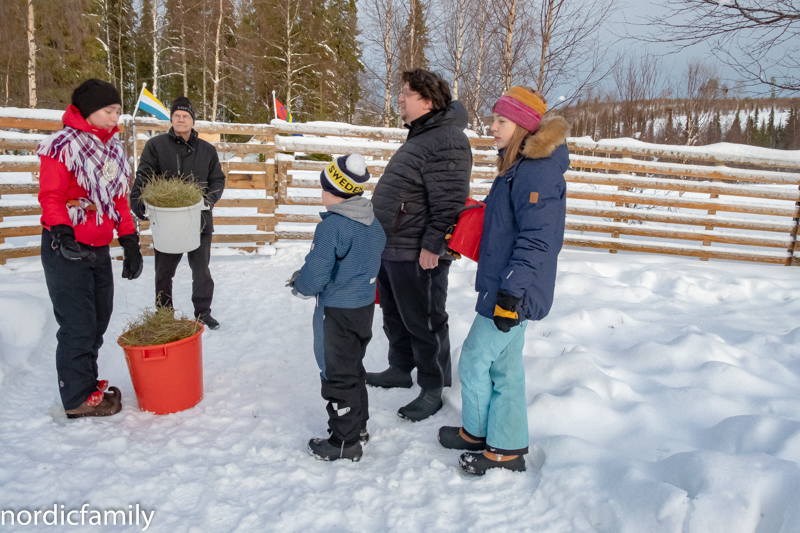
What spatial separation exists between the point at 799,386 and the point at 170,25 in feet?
90.7

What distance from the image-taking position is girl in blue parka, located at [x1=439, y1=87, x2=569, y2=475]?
2.13 m

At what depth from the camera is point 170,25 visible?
23875mm

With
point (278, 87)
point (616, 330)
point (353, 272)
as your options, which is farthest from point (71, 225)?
point (278, 87)

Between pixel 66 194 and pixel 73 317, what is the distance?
0.71 meters

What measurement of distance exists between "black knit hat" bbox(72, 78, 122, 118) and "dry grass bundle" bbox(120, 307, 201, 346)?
122 cm

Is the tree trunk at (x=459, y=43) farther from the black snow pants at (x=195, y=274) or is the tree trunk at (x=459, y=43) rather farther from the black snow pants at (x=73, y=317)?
the black snow pants at (x=73, y=317)

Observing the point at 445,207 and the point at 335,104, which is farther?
the point at 335,104

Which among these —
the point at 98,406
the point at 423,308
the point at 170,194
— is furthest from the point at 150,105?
the point at 423,308

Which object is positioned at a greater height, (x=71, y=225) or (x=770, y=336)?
(x=71, y=225)

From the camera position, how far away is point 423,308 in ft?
9.82

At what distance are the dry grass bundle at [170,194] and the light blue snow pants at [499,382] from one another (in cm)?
249

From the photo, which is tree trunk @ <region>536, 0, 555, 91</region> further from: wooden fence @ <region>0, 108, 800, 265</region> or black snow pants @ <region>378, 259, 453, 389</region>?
black snow pants @ <region>378, 259, 453, 389</region>

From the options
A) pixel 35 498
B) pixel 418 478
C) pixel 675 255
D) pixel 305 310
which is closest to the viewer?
pixel 35 498

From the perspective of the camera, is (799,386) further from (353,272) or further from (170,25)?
(170,25)
